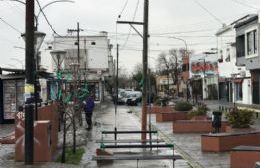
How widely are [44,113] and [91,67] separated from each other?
66.3 metres

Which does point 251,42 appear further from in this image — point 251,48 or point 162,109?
point 162,109

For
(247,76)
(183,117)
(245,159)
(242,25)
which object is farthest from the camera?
(247,76)

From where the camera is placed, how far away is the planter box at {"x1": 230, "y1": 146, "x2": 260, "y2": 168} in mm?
14078

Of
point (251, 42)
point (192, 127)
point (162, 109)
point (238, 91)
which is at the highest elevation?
point (251, 42)

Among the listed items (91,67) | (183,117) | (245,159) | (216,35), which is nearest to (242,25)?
(183,117)

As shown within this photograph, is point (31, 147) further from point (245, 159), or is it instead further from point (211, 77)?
point (211, 77)

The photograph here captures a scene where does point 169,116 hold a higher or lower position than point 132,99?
lower

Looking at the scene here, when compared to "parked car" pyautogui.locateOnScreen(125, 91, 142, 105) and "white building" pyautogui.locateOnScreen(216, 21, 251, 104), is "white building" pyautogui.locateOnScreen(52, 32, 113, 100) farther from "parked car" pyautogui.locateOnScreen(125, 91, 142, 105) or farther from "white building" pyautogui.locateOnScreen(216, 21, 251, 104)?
"white building" pyautogui.locateOnScreen(216, 21, 251, 104)

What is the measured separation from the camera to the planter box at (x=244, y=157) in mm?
14078

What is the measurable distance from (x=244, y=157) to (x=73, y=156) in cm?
617

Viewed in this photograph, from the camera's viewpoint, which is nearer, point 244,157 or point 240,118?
point 244,157

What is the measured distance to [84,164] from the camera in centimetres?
1686

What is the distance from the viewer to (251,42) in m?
50.8

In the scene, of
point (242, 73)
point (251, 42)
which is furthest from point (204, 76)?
point (251, 42)
